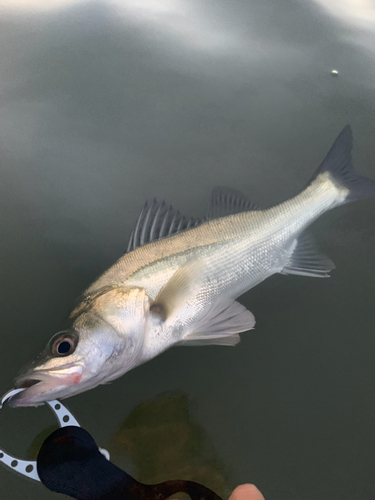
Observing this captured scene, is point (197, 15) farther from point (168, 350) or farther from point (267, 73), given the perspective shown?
point (168, 350)

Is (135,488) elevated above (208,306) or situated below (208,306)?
below

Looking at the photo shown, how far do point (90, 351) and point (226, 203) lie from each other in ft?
2.49

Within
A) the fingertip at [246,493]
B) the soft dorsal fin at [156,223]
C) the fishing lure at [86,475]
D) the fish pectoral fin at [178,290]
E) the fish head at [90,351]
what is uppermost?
the soft dorsal fin at [156,223]

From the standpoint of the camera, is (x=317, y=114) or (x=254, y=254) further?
(x=317, y=114)

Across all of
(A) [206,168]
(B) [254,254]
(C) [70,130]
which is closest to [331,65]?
(A) [206,168]

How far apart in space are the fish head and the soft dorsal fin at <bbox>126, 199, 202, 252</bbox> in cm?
22

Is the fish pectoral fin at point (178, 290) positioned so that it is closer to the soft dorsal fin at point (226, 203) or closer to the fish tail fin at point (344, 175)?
the soft dorsal fin at point (226, 203)

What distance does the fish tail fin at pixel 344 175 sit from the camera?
1442 millimetres

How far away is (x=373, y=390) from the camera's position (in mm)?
1162

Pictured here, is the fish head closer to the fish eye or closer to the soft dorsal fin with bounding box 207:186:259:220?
the fish eye

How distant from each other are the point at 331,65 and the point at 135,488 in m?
2.30

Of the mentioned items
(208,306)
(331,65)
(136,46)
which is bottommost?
(208,306)

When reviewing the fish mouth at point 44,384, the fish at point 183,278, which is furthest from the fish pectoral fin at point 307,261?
the fish mouth at point 44,384

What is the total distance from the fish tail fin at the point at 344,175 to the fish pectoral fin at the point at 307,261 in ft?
0.81
